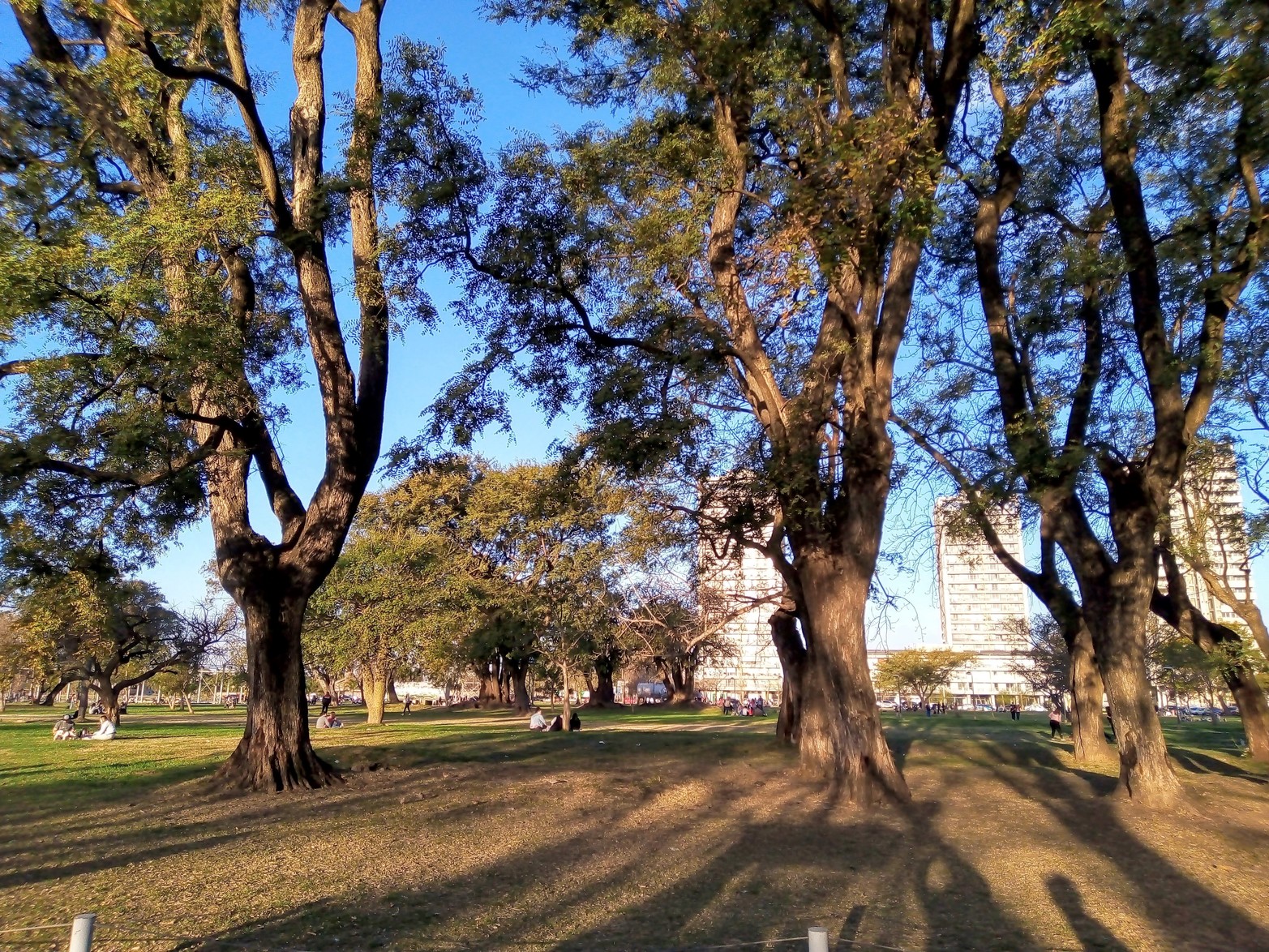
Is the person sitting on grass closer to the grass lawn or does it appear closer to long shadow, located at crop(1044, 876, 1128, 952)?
the grass lawn

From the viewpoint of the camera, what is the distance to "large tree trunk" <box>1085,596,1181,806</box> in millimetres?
12195

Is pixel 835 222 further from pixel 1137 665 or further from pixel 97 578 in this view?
pixel 97 578

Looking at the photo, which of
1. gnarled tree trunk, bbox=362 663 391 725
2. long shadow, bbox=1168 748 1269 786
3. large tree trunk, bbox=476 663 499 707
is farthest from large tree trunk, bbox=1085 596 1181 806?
large tree trunk, bbox=476 663 499 707

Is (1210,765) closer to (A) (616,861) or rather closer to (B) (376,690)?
(A) (616,861)

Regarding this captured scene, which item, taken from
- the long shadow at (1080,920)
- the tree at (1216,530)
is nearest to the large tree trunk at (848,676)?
the long shadow at (1080,920)

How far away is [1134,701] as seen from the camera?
12.3 meters

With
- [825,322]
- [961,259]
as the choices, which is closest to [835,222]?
[825,322]

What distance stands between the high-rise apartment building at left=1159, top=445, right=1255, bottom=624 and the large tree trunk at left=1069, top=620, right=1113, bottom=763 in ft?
10.3

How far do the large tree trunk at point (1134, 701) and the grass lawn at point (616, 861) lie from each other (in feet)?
1.39

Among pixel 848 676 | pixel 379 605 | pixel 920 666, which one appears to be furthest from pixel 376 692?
pixel 920 666

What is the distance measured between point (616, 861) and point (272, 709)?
638 cm

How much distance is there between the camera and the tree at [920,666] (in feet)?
277

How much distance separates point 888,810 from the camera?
12.2 metres

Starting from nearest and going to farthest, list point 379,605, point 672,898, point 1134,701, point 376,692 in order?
point 672,898
point 1134,701
point 379,605
point 376,692
